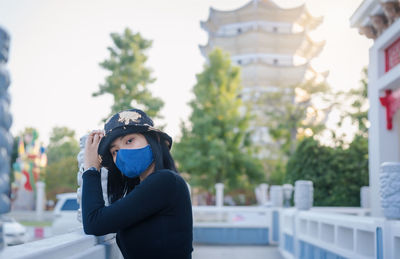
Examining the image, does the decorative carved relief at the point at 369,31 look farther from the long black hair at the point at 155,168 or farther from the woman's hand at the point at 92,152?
the woman's hand at the point at 92,152

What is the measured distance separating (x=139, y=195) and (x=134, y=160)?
239 millimetres

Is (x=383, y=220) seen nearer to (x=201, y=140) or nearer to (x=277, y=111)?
(x=201, y=140)

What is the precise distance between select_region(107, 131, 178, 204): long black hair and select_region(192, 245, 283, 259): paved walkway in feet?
26.0

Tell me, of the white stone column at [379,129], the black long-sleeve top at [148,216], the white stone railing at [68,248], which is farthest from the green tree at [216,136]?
the black long-sleeve top at [148,216]

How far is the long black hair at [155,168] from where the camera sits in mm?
2020

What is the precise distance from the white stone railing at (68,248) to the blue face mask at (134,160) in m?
0.36

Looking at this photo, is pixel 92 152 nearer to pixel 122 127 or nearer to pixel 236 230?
pixel 122 127

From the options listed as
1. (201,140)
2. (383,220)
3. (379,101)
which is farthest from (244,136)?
(383,220)

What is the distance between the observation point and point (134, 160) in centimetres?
199

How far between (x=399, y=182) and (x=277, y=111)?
916 inches

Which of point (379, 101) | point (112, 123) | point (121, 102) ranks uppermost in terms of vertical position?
point (121, 102)

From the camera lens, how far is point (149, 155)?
6.61 feet

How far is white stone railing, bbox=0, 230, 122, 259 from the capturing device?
1546 mm

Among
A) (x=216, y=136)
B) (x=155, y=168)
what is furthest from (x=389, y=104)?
(x=216, y=136)
